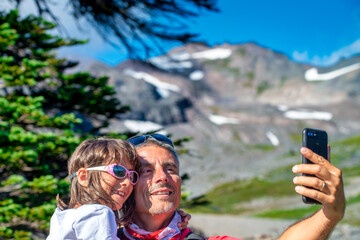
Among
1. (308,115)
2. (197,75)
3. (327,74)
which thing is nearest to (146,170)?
(308,115)

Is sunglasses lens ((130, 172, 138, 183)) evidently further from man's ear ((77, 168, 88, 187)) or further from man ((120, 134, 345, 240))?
man's ear ((77, 168, 88, 187))

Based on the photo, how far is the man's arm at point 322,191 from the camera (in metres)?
1.82

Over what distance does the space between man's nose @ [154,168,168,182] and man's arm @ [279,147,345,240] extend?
0.98 metres

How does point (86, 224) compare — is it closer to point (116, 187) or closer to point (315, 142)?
point (116, 187)

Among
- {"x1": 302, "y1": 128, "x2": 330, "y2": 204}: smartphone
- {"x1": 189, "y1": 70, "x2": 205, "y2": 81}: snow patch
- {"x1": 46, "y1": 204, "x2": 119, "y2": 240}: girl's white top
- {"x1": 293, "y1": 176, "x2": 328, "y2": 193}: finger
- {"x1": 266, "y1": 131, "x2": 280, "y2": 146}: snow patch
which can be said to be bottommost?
{"x1": 46, "y1": 204, "x2": 119, "y2": 240}: girl's white top

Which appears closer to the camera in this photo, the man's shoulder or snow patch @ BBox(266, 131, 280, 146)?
the man's shoulder

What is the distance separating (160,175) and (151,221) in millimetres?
343

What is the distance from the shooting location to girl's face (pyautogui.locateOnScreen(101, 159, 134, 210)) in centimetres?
230

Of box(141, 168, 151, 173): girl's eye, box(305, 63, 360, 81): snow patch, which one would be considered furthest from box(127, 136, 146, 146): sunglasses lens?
box(305, 63, 360, 81): snow patch

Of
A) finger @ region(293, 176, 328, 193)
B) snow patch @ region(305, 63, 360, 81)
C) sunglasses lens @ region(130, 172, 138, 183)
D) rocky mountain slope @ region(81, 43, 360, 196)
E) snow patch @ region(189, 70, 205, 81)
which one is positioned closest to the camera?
finger @ region(293, 176, 328, 193)

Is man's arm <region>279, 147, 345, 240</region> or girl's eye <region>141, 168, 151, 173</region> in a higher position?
girl's eye <region>141, 168, 151, 173</region>

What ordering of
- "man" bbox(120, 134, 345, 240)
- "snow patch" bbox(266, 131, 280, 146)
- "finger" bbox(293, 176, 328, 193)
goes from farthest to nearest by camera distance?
"snow patch" bbox(266, 131, 280, 146) → "man" bbox(120, 134, 345, 240) → "finger" bbox(293, 176, 328, 193)

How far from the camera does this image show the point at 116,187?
234 cm

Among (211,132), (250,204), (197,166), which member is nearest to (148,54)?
(250,204)
